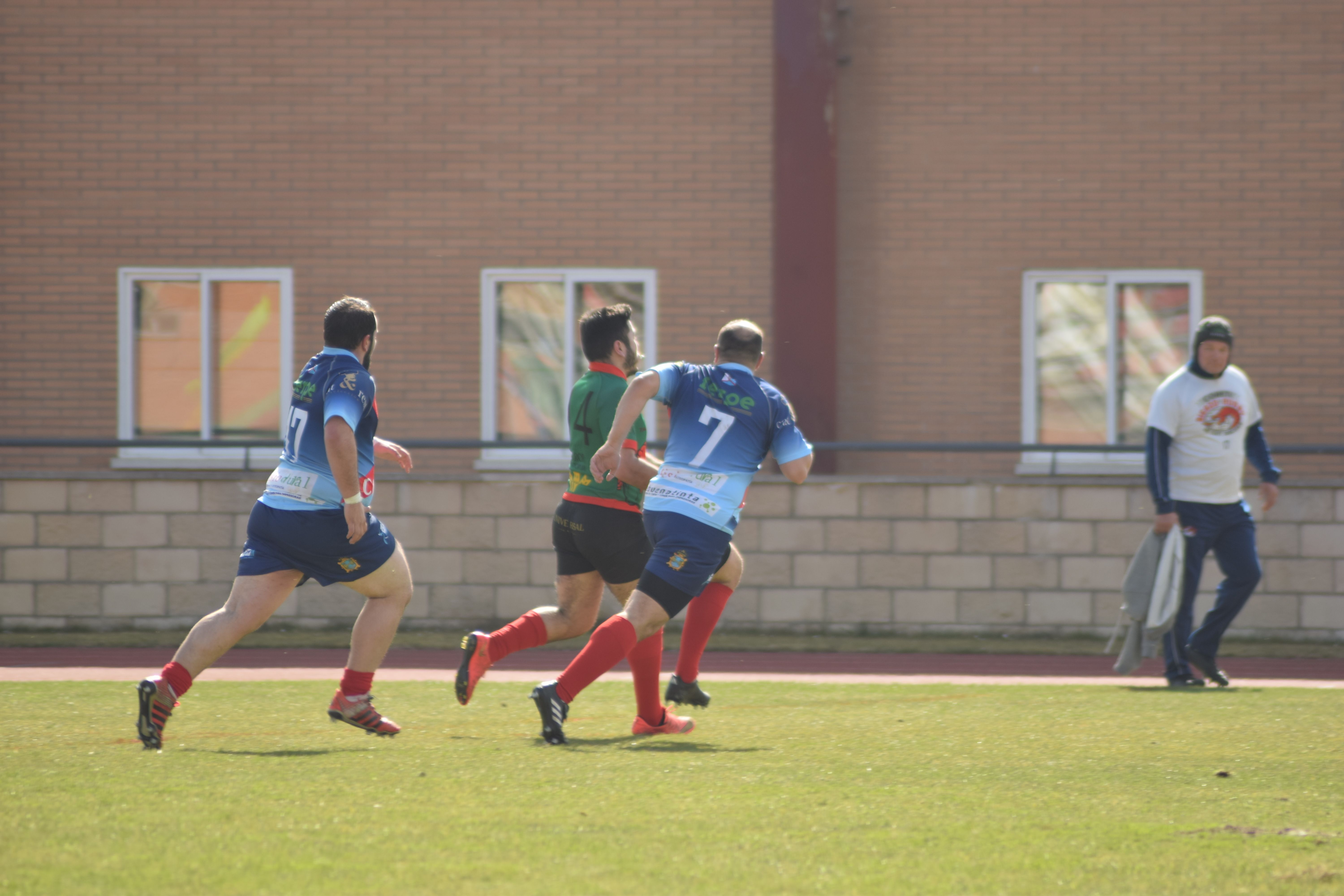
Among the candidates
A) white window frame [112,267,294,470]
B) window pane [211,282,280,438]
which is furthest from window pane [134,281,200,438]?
window pane [211,282,280,438]

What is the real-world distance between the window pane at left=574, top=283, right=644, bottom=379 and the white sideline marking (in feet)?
11.9

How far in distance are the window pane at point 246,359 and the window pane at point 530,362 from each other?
1919 millimetres

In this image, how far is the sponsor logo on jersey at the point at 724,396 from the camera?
5734mm

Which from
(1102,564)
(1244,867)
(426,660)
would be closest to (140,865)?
(1244,867)

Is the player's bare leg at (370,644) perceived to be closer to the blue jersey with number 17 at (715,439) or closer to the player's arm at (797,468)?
the blue jersey with number 17 at (715,439)

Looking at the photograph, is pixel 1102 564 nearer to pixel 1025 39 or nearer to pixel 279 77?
pixel 1025 39

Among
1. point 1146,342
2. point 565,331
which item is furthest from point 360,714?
point 1146,342

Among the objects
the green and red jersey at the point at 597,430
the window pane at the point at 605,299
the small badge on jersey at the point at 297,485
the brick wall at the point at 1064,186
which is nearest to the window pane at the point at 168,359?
the window pane at the point at 605,299

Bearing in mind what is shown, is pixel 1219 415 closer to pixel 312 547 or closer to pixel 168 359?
pixel 312 547

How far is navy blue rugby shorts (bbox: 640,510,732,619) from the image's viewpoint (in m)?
5.55

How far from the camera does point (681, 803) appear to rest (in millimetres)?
4395

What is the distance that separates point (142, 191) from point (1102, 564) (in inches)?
331

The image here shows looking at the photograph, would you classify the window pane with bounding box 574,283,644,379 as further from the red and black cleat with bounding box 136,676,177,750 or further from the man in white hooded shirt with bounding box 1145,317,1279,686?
the red and black cleat with bounding box 136,676,177,750

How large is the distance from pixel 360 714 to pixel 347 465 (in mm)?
1068
